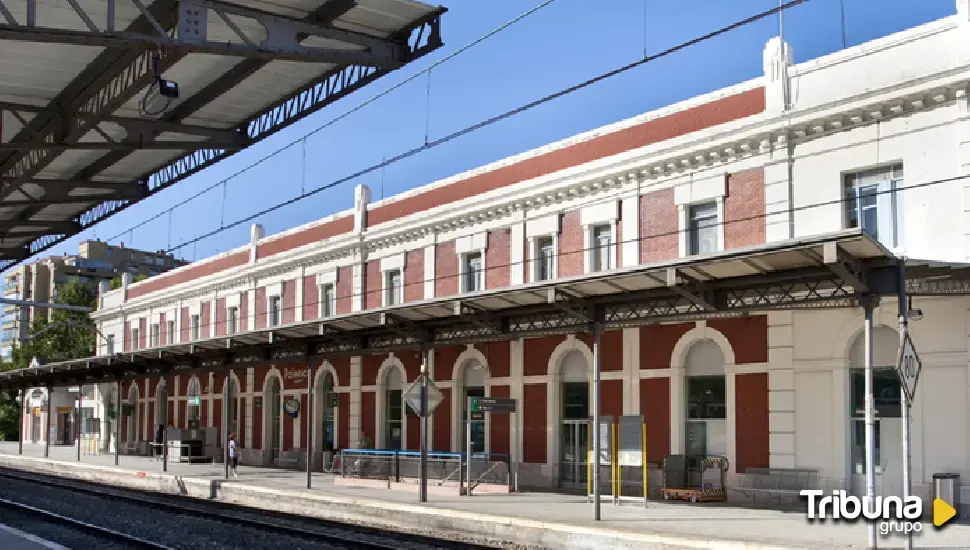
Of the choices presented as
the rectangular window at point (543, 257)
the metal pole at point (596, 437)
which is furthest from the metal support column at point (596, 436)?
the rectangular window at point (543, 257)

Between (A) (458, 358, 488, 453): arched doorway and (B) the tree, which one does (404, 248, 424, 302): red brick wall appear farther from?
(B) the tree

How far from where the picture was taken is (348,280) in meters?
35.0

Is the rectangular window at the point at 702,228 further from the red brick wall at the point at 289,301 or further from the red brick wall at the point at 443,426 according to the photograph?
the red brick wall at the point at 289,301

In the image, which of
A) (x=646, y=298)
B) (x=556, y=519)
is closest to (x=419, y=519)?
(x=556, y=519)

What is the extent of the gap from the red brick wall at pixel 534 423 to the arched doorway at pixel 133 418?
101 feet

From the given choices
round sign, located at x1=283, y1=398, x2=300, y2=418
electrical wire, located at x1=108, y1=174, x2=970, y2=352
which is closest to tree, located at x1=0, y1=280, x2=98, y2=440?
round sign, located at x1=283, y1=398, x2=300, y2=418

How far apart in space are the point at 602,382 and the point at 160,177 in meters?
12.5

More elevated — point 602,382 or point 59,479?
point 602,382

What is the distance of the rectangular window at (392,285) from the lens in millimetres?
32875

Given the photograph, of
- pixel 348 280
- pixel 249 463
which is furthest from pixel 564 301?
pixel 249 463

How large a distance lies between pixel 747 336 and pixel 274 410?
75.4ft

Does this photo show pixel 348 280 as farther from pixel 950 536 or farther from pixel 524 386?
pixel 950 536

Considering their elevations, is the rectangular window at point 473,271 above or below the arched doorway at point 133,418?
above

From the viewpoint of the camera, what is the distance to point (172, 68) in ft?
40.8
